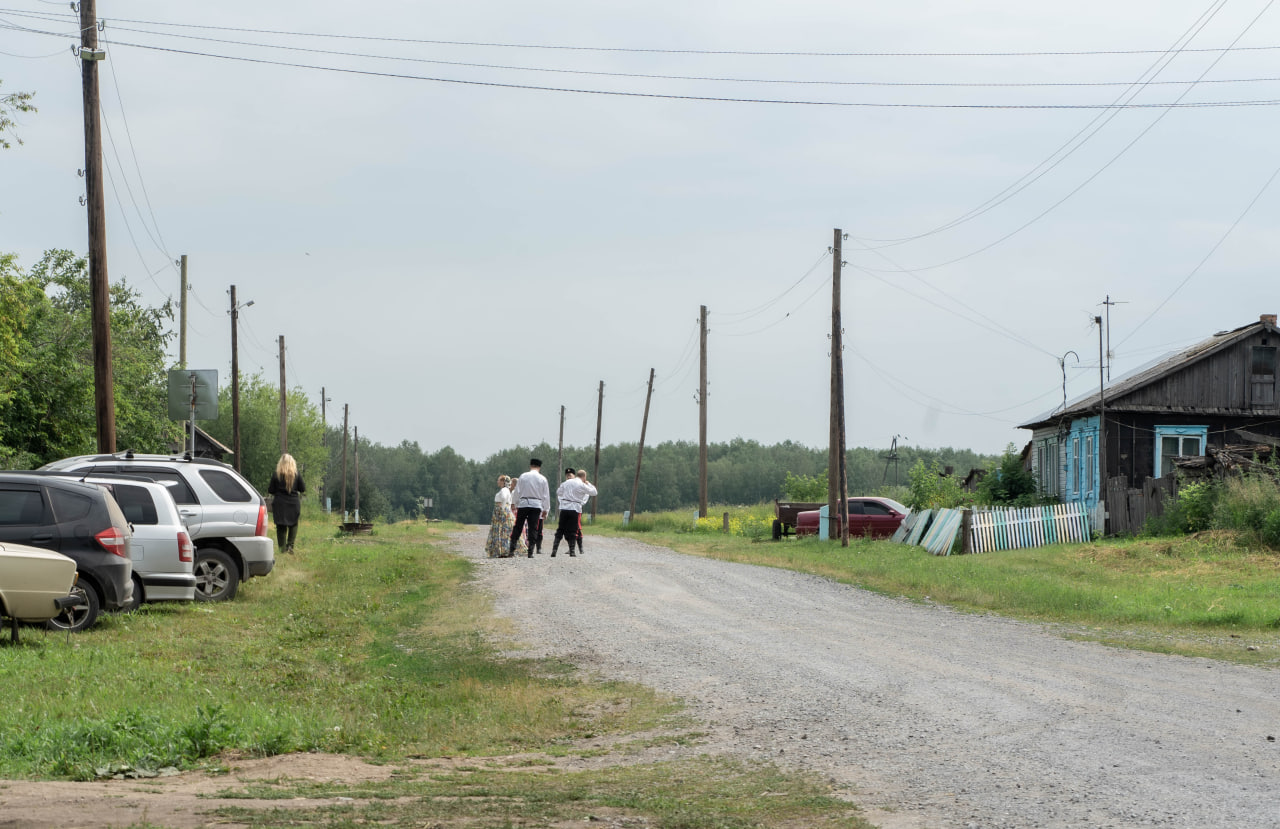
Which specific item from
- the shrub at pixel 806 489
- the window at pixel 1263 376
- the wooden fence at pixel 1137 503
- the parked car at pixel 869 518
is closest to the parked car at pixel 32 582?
the wooden fence at pixel 1137 503

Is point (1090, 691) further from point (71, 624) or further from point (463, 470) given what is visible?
point (463, 470)

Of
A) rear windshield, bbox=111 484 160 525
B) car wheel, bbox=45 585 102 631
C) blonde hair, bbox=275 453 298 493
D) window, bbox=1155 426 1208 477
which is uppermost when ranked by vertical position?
window, bbox=1155 426 1208 477

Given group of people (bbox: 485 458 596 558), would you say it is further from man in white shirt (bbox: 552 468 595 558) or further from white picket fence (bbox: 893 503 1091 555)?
white picket fence (bbox: 893 503 1091 555)

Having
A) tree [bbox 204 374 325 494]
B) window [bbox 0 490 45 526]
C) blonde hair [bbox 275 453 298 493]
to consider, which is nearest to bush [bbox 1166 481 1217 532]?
blonde hair [bbox 275 453 298 493]

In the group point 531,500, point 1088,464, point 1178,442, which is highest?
point 1178,442

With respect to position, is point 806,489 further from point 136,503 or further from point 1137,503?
point 136,503

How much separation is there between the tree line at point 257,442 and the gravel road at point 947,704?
1773 centimetres

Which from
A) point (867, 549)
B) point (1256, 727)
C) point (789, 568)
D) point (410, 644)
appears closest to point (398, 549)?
point (789, 568)

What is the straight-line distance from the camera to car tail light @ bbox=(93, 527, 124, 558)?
42.9ft

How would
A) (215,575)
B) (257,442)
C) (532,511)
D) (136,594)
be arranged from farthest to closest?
(257,442) < (532,511) < (215,575) < (136,594)

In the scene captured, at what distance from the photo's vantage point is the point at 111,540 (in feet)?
43.1

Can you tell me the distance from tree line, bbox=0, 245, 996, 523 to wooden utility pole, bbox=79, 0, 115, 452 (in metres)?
7.19

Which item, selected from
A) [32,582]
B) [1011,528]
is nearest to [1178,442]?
[1011,528]

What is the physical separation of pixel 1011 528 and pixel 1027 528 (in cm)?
50
